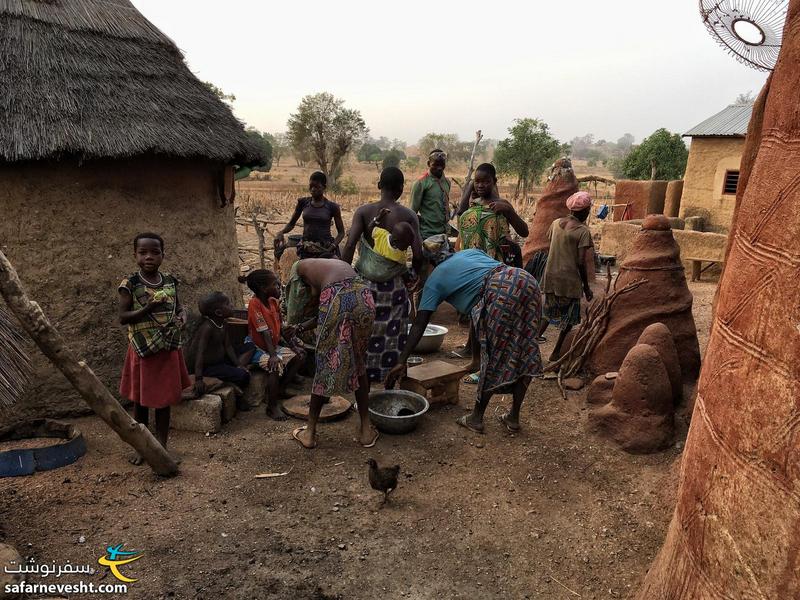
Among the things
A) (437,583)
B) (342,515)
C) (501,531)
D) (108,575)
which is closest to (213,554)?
(108,575)

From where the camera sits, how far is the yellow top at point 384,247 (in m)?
4.51

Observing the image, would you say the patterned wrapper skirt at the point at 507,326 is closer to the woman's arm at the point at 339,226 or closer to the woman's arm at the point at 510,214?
the woman's arm at the point at 510,214

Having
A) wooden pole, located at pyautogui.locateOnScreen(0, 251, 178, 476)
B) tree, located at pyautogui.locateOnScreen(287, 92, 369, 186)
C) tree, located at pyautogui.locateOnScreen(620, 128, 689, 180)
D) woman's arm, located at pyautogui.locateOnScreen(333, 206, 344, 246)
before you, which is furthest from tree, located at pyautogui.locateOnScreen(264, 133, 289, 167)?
wooden pole, located at pyautogui.locateOnScreen(0, 251, 178, 476)

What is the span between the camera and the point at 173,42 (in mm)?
5484

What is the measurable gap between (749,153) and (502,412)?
2.69 meters

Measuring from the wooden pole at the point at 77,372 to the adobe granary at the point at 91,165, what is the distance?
141 cm

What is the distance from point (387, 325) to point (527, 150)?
22.3m

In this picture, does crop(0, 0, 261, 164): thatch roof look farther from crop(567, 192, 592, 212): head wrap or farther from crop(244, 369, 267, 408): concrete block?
crop(567, 192, 592, 212): head wrap

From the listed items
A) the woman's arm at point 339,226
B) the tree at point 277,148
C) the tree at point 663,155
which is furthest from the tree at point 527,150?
the tree at point 277,148

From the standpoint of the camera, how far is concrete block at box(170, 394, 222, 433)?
4246 millimetres

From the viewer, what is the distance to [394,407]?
4.59 metres

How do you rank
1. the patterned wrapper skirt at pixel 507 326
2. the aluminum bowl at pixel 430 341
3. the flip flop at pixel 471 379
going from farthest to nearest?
the aluminum bowl at pixel 430 341 < the flip flop at pixel 471 379 < the patterned wrapper skirt at pixel 507 326

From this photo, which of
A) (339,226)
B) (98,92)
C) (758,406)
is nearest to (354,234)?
(98,92)

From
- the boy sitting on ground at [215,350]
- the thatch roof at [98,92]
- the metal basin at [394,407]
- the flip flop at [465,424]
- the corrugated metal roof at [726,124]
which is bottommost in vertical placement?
the flip flop at [465,424]
